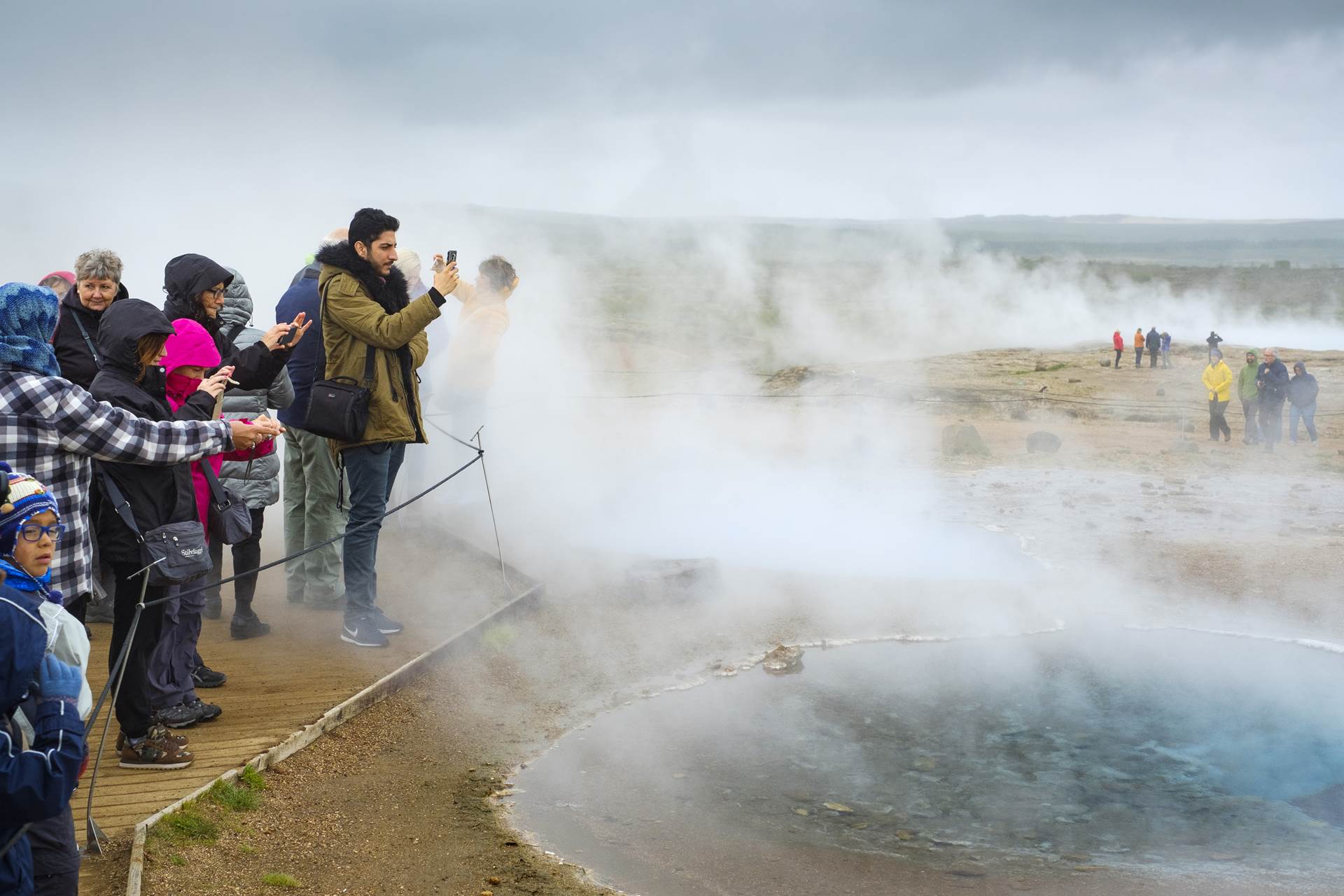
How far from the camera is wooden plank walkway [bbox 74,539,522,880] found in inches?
164

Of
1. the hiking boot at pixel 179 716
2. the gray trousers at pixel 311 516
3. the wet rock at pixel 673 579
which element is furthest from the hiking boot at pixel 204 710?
the wet rock at pixel 673 579

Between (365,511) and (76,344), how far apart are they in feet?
4.93

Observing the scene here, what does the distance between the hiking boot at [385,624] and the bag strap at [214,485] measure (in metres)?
1.59

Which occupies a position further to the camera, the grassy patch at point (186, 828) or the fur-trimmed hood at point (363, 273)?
the fur-trimmed hood at point (363, 273)

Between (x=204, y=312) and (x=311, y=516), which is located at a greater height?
(x=204, y=312)

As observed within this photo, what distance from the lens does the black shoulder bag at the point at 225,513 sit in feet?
14.9

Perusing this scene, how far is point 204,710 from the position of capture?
4805 mm

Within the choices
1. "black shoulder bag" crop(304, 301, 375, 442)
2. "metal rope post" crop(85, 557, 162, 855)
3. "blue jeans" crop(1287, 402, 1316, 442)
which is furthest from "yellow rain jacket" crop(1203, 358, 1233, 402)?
"metal rope post" crop(85, 557, 162, 855)

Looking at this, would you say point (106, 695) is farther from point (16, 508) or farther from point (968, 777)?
point (968, 777)

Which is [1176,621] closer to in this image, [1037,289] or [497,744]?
[497,744]

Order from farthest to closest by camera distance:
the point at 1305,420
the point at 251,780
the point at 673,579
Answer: the point at 1305,420
the point at 673,579
the point at 251,780

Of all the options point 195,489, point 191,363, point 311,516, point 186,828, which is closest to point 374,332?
point 191,363

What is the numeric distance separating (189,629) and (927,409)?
16.5 m

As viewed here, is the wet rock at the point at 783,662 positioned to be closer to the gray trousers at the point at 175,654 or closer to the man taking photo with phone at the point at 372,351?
the man taking photo with phone at the point at 372,351
